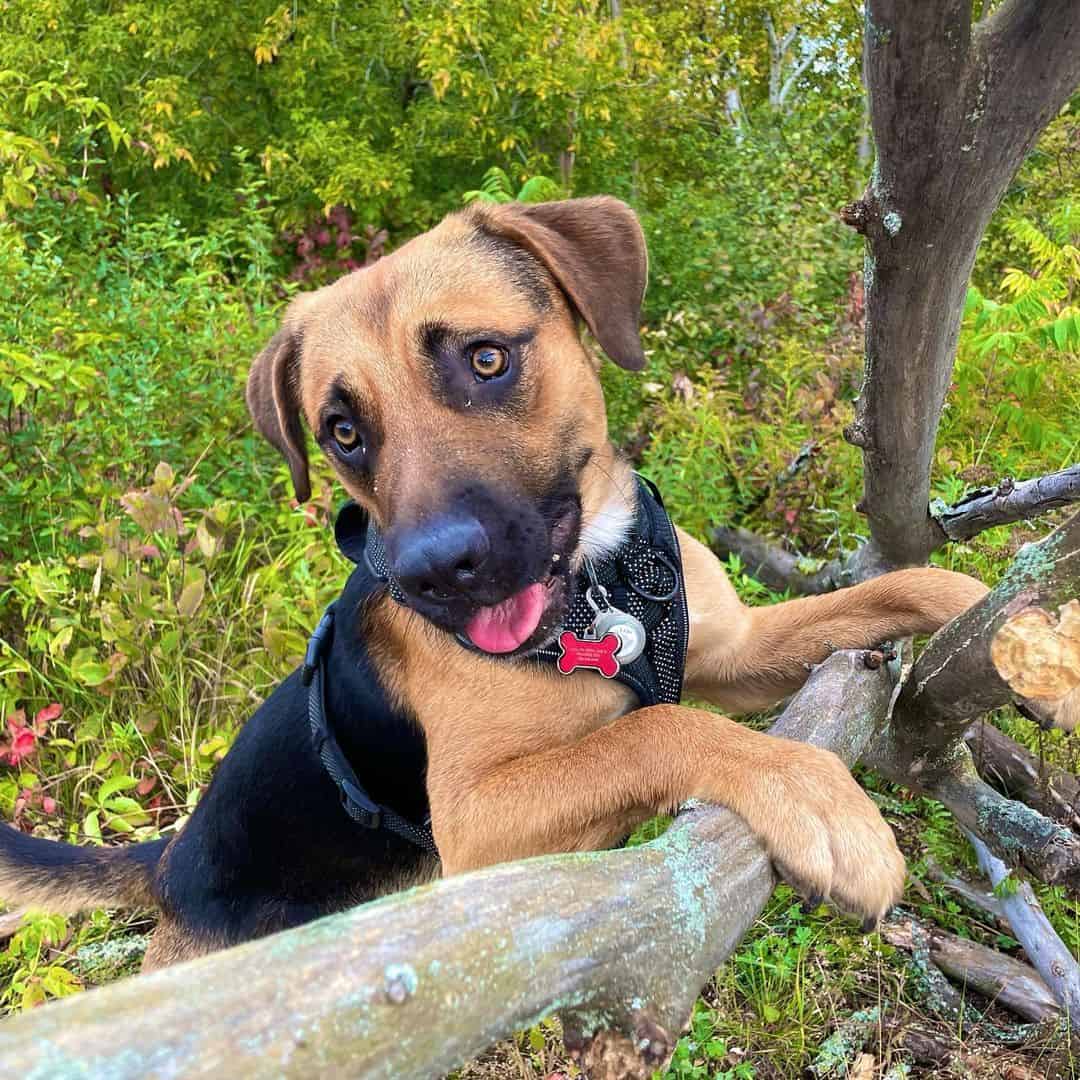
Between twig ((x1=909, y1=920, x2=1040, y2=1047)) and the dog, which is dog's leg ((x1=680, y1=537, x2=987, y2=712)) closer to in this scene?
the dog

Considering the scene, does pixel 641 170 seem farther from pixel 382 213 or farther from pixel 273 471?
pixel 273 471

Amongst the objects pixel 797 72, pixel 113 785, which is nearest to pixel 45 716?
pixel 113 785

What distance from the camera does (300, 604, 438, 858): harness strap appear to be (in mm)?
2564

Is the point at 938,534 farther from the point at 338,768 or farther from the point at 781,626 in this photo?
the point at 338,768

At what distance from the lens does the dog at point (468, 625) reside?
2.14 meters

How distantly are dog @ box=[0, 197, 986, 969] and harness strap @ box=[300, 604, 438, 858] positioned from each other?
0.03m

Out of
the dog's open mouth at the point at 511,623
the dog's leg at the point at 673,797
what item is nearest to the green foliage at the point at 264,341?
the dog's leg at the point at 673,797

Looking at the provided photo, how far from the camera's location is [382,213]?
9.20 m

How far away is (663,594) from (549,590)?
0.41 m

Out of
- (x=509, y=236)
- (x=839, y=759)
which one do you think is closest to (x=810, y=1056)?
(x=839, y=759)

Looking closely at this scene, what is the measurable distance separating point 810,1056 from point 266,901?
1.74m

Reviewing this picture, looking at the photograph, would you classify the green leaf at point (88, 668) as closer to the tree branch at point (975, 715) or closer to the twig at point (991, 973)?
the tree branch at point (975, 715)

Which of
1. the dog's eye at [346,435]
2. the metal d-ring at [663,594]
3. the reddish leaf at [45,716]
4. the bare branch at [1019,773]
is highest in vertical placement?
the dog's eye at [346,435]

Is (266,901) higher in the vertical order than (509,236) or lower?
lower
